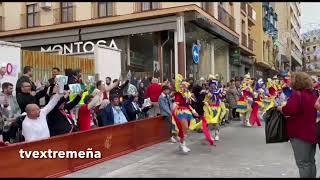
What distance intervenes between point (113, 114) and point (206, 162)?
2.62 meters

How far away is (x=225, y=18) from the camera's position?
1270 inches

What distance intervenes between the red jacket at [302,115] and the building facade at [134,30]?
16.8m

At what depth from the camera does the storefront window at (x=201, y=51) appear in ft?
89.3

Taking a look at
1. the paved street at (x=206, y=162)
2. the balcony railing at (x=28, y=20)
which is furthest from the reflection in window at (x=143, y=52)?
the paved street at (x=206, y=162)

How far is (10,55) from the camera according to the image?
15.8m

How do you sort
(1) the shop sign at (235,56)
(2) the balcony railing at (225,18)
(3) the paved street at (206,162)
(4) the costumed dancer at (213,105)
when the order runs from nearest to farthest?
1. (3) the paved street at (206,162)
2. (4) the costumed dancer at (213,105)
3. (2) the balcony railing at (225,18)
4. (1) the shop sign at (235,56)

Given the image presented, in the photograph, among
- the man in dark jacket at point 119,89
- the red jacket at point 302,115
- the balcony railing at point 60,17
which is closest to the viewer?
the red jacket at point 302,115

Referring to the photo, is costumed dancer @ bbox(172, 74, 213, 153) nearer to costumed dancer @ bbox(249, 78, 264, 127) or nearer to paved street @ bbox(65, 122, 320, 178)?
paved street @ bbox(65, 122, 320, 178)

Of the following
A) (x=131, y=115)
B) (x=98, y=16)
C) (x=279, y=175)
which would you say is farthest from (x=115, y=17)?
(x=279, y=175)

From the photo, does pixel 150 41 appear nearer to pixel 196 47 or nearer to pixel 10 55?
pixel 196 47

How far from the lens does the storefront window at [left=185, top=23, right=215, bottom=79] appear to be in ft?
89.3

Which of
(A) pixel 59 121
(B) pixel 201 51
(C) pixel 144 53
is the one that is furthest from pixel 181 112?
(B) pixel 201 51

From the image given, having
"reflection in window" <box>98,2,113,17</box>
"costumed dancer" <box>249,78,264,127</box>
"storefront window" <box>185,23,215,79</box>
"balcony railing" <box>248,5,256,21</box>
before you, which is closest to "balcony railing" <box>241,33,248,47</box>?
"balcony railing" <box>248,5,256,21</box>

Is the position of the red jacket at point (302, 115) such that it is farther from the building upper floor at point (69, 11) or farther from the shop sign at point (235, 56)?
the shop sign at point (235, 56)
